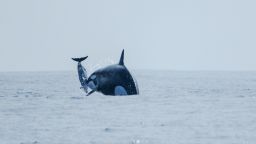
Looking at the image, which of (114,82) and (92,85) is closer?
(114,82)

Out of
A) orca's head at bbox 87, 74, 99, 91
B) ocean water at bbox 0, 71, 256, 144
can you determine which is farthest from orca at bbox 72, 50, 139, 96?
ocean water at bbox 0, 71, 256, 144

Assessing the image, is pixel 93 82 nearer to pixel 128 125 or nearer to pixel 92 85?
pixel 92 85

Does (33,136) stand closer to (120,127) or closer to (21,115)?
(120,127)

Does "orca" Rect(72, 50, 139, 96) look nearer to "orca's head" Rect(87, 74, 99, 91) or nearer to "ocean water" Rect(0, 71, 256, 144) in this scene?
"orca's head" Rect(87, 74, 99, 91)

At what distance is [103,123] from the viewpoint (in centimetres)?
4203

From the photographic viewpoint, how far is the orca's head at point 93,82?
51.1ft

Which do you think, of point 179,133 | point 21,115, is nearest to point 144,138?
point 179,133

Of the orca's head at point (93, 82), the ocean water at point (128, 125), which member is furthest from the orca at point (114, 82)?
the ocean water at point (128, 125)

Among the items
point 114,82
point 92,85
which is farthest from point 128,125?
A: point 114,82

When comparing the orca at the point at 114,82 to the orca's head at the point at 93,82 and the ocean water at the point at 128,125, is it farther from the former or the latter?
the ocean water at the point at 128,125

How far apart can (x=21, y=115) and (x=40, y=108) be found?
7.63 metres

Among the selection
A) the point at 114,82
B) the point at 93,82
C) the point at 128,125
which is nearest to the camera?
the point at 114,82

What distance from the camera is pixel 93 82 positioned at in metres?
15.7

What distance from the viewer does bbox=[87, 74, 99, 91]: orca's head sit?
15.6m
